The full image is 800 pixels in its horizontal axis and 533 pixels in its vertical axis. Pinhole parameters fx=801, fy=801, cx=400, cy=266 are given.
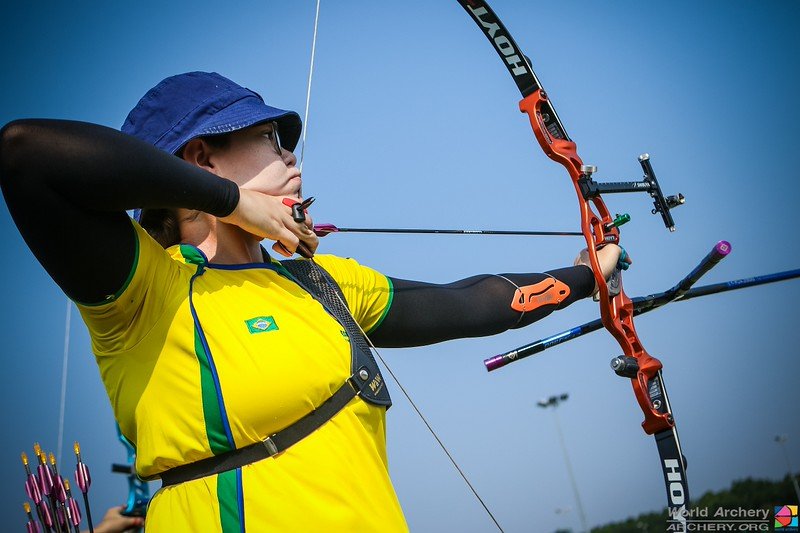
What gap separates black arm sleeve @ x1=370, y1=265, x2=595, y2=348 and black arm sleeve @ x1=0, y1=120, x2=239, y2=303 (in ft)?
1.96

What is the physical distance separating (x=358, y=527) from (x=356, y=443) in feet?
0.48

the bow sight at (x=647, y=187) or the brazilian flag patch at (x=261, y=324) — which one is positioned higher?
the bow sight at (x=647, y=187)

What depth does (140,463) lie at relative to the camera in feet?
4.40

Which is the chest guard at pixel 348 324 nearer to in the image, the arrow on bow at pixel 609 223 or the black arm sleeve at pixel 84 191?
the black arm sleeve at pixel 84 191

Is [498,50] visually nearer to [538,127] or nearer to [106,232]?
[538,127]

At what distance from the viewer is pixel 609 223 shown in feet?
7.36

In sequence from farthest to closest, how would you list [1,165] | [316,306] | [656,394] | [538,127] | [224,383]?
1. [538,127]
2. [656,394]
3. [316,306]
4. [224,383]
5. [1,165]

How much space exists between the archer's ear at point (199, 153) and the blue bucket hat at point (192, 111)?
0.04 meters

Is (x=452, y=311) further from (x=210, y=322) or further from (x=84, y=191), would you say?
(x=84, y=191)

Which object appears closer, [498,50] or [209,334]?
[209,334]

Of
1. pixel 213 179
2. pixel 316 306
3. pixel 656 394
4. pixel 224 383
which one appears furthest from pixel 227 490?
pixel 656 394

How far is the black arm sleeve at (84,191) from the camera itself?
1191 mm

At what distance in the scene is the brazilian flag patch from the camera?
1.37m

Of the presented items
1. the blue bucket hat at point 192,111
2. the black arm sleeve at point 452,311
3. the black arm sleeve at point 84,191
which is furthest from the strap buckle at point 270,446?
the blue bucket hat at point 192,111
